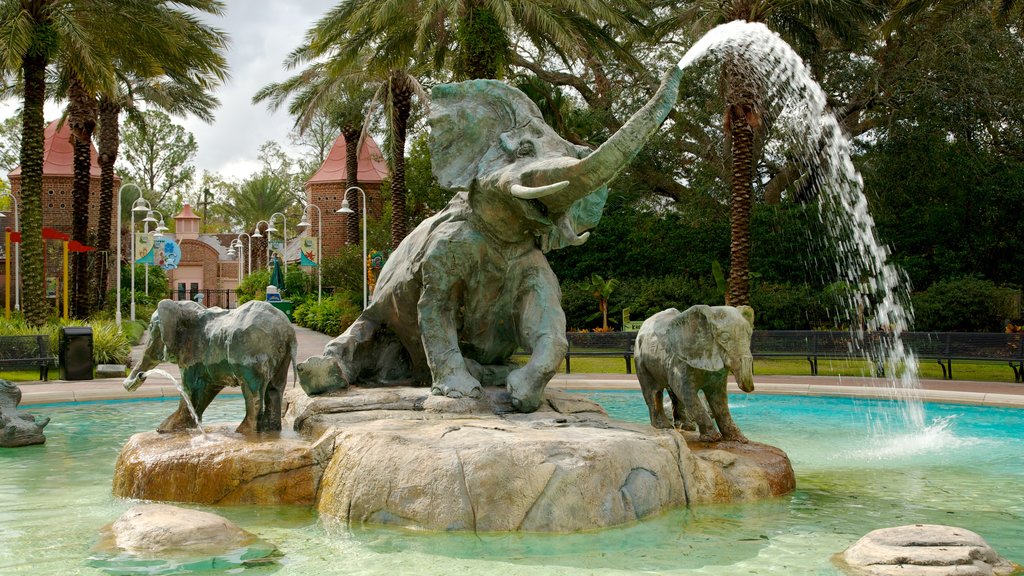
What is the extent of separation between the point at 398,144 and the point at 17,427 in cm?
1885

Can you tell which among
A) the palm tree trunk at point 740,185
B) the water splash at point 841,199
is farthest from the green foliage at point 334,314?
the water splash at point 841,199

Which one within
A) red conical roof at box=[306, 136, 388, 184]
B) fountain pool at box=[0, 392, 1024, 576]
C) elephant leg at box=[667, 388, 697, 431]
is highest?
red conical roof at box=[306, 136, 388, 184]

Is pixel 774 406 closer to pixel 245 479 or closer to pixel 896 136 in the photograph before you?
pixel 245 479

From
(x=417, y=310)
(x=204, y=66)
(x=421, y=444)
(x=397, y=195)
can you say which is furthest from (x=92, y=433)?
(x=397, y=195)

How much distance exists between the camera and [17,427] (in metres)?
8.88

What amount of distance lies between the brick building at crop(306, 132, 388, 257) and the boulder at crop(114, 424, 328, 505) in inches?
1486

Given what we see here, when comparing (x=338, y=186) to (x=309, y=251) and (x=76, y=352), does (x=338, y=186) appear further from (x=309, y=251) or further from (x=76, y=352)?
(x=76, y=352)

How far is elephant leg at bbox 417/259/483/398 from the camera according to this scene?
6.55 m

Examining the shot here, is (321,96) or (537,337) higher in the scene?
(321,96)

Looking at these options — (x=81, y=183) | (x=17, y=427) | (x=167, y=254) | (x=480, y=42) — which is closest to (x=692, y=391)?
(x=17, y=427)

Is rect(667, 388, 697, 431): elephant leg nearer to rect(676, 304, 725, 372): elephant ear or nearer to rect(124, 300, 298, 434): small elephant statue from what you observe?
rect(676, 304, 725, 372): elephant ear

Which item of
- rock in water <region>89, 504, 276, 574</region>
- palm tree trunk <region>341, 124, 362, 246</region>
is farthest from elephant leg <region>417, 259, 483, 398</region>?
palm tree trunk <region>341, 124, 362, 246</region>

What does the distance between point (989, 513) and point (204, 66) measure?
58.1ft

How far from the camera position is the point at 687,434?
719 cm
